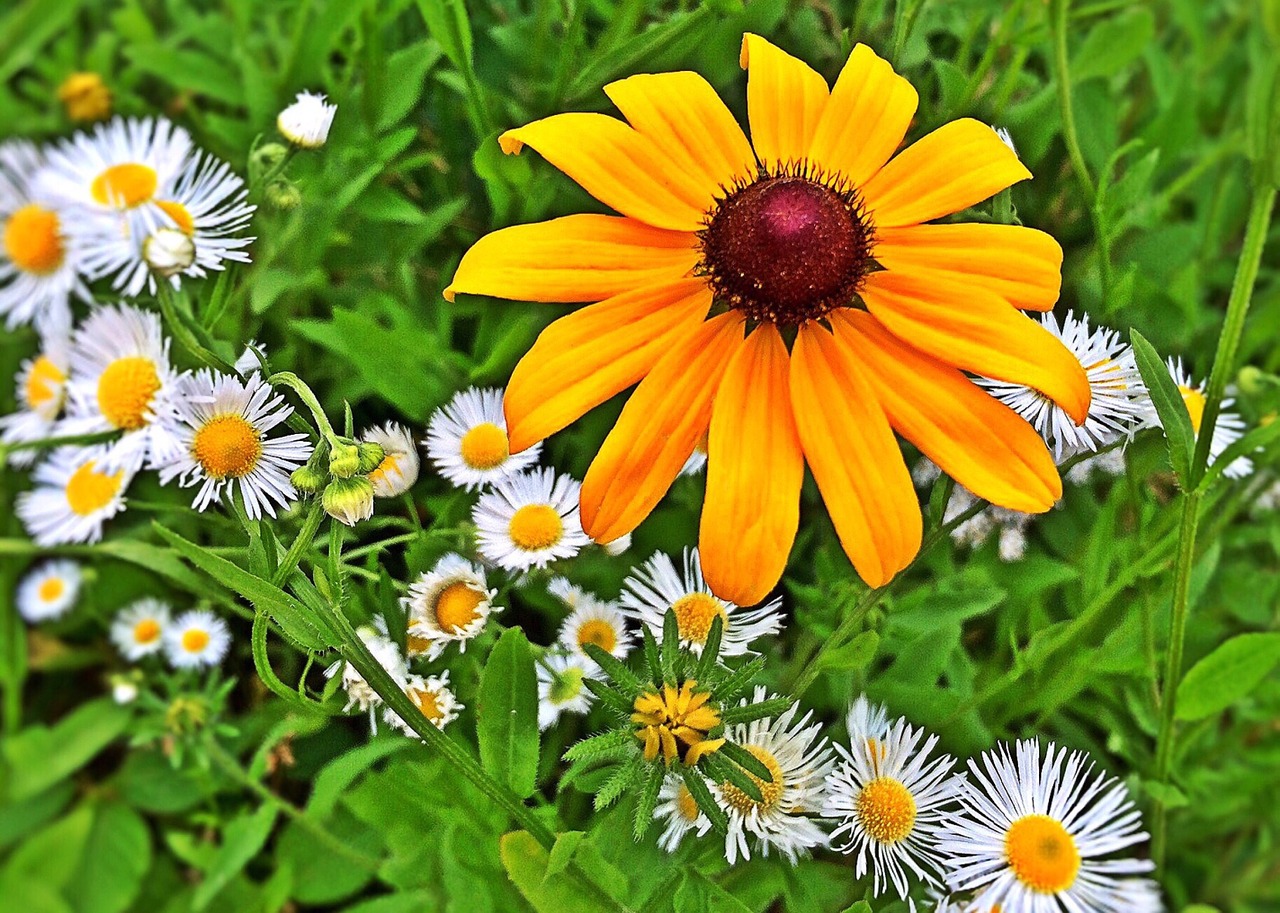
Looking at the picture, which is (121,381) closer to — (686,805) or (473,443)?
(473,443)

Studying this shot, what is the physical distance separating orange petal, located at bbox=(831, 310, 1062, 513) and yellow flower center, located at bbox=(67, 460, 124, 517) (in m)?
0.44

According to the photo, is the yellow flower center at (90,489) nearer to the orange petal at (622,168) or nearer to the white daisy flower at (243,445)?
the white daisy flower at (243,445)

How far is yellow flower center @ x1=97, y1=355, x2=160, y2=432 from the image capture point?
611 mm

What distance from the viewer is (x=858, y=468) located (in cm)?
49

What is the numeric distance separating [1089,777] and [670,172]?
36cm

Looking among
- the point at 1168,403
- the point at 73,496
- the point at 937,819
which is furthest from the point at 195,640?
the point at 1168,403

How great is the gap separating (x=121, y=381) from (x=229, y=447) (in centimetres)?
18

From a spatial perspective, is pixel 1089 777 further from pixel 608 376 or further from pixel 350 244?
pixel 350 244

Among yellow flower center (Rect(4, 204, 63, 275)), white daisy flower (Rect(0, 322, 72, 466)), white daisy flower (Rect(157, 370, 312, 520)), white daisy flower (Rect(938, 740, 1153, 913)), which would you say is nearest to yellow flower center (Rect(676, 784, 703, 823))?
white daisy flower (Rect(938, 740, 1153, 913))

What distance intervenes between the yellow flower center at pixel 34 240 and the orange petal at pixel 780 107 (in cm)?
55

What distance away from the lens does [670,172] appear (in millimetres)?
544

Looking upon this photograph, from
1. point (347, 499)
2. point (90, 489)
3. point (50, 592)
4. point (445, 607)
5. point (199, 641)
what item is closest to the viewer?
point (347, 499)

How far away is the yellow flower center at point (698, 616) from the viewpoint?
0.55 metres

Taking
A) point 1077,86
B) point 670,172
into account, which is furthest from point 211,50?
point 1077,86
